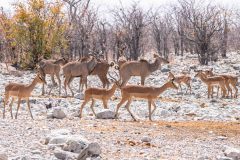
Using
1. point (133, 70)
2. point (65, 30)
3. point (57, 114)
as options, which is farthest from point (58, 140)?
point (65, 30)

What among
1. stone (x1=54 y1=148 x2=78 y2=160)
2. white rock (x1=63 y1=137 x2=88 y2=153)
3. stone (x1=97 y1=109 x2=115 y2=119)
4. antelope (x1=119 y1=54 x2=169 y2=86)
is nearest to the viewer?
stone (x1=54 y1=148 x2=78 y2=160)

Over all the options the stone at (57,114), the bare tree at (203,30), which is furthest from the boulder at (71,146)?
the bare tree at (203,30)

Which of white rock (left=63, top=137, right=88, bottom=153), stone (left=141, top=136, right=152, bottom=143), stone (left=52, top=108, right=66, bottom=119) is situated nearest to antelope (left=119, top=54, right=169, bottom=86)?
stone (left=52, top=108, right=66, bottom=119)

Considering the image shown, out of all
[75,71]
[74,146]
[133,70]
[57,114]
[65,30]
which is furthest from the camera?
[65,30]

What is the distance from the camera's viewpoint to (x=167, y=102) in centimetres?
1911

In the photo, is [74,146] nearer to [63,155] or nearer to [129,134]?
[63,155]

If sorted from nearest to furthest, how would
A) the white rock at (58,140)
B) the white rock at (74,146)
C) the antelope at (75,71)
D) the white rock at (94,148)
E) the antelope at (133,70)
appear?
the white rock at (94,148), the white rock at (74,146), the white rock at (58,140), the antelope at (75,71), the antelope at (133,70)

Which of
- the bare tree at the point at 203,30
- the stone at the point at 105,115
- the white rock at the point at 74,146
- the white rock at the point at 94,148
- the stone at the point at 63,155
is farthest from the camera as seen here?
the bare tree at the point at 203,30

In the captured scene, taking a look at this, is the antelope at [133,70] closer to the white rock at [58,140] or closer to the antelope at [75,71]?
the antelope at [75,71]

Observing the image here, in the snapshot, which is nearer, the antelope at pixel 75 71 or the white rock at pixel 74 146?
the white rock at pixel 74 146

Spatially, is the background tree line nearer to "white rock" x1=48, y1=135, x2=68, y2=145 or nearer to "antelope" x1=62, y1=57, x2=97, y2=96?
"antelope" x1=62, y1=57, x2=97, y2=96

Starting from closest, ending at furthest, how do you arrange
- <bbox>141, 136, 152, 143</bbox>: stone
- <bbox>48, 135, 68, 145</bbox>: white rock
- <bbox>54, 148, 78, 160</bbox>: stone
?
<bbox>54, 148, 78, 160</bbox>: stone < <bbox>48, 135, 68, 145</bbox>: white rock < <bbox>141, 136, 152, 143</bbox>: stone

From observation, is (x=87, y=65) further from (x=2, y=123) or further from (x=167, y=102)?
(x=2, y=123)

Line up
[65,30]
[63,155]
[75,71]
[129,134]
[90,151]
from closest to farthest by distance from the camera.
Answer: [63,155], [90,151], [129,134], [75,71], [65,30]
